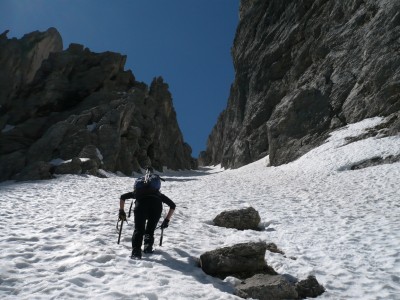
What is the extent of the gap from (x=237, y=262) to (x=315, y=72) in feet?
137

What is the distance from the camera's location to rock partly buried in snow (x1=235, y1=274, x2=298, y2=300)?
6.96 metres

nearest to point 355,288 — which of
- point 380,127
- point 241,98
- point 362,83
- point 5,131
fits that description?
point 380,127

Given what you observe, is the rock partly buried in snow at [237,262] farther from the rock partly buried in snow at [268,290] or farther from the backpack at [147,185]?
the backpack at [147,185]

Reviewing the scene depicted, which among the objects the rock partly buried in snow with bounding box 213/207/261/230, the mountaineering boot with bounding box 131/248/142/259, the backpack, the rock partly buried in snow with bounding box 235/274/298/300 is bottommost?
the rock partly buried in snow with bounding box 235/274/298/300

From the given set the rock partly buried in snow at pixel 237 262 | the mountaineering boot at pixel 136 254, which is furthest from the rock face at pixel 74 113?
the rock partly buried in snow at pixel 237 262

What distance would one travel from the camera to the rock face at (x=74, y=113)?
4053cm

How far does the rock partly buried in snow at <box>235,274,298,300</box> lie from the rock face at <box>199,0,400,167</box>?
28322 millimetres

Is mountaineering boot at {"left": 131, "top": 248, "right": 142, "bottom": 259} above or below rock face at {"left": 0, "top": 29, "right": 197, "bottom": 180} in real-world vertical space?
below

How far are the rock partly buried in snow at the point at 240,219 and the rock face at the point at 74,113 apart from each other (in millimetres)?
21732

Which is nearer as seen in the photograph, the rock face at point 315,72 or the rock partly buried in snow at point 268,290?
the rock partly buried in snow at point 268,290

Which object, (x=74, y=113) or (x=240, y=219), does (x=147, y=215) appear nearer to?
(x=240, y=219)

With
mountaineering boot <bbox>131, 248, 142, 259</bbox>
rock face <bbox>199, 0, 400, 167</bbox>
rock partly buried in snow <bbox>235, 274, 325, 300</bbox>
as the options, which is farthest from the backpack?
rock face <bbox>199, 0, 400, 167</bbox>

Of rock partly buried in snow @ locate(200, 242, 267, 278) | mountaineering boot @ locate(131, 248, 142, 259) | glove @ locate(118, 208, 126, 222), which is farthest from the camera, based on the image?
glove @ locate(118, 208, 126, 222)

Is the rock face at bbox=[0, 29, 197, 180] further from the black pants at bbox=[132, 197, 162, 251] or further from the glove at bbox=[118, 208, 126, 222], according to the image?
the black pants at bbox=[132, 197, 162, 251]
